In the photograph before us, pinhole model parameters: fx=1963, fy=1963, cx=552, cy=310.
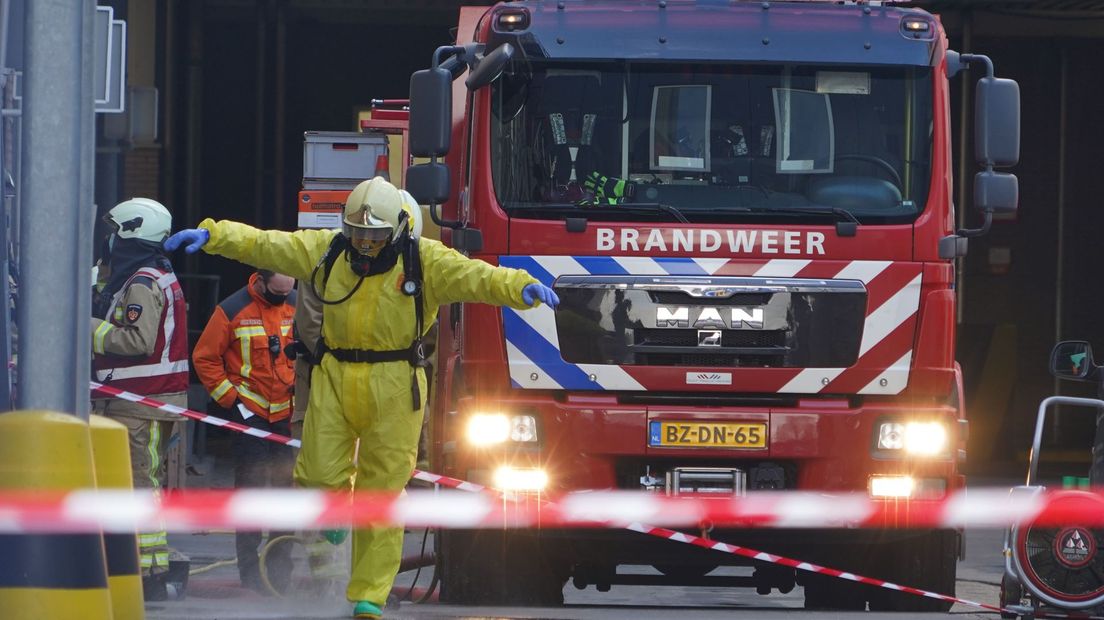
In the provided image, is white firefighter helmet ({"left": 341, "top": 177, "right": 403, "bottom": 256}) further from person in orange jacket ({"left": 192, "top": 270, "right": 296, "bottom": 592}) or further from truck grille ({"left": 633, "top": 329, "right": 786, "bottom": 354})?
person in orange jacket ({"left": 192, "top": 270, "right": 296, "bottom": 592})

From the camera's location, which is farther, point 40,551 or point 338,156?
point 338,156

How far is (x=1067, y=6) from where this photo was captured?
20000 mm

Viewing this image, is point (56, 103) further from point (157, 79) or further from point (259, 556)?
point (157, 79)

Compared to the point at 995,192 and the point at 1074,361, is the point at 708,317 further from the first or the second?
the point at 1074,361

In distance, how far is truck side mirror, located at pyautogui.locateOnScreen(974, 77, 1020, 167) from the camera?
856 centimetres

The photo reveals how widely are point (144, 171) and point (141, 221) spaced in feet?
34.4

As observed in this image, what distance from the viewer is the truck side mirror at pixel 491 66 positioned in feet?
27.7

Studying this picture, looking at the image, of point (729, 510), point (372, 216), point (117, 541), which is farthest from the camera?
point (729, 510)

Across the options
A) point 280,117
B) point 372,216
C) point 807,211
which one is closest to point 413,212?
point 372,216

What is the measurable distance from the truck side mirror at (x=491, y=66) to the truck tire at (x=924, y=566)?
2781 millimetres

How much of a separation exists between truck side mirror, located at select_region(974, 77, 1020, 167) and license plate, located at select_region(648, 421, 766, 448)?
61.9 inches

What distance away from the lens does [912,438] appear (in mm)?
→ 8391

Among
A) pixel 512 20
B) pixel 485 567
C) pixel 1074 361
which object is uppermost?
pixel 512 20

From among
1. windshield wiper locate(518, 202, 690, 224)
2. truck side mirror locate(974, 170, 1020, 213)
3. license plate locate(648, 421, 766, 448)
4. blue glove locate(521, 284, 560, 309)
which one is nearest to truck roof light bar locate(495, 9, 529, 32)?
windshield wiper locate(518, 202, 690, 224)
